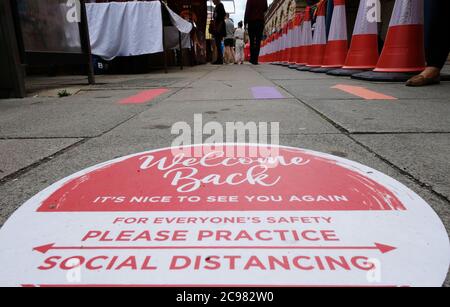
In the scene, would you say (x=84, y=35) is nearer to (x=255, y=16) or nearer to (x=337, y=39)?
(x=337, y=39)

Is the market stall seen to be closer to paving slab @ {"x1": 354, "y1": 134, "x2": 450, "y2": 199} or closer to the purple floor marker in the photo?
the purple floor marker

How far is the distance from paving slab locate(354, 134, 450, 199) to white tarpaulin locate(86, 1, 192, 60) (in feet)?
20.5

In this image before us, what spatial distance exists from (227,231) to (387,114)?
1.80 meters

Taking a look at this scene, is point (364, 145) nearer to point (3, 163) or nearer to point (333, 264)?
point (333, 264)

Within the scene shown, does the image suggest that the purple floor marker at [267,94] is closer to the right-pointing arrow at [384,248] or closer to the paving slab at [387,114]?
the paving slab at [387,114]

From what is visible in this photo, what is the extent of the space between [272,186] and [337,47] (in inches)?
217

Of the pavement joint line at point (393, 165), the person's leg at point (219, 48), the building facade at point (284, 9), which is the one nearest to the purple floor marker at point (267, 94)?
the pavement joint line at point (393, 165)

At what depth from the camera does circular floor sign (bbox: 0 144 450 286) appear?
670 mm

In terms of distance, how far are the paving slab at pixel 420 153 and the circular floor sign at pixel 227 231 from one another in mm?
146

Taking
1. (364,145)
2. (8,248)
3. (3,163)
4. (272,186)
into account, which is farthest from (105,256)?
(364,145)

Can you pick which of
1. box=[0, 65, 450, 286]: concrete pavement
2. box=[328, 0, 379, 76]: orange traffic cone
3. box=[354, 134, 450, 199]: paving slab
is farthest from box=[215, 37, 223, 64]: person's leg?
box=[354, 134, 450, 199]: paving slab

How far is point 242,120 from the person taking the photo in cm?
217

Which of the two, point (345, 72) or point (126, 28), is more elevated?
point (126, 28)

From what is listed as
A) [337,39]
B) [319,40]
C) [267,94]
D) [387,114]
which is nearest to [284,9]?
[319,40]
